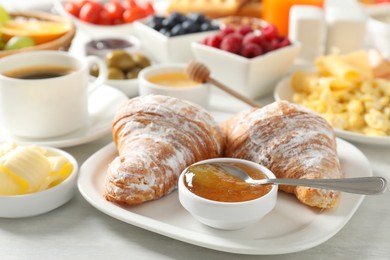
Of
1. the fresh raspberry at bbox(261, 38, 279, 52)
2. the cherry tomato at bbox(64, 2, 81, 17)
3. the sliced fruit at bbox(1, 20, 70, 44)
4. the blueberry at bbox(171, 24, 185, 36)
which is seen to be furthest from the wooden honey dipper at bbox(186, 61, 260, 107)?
the cherry tomato at bbox(64, 2, 81, 17)

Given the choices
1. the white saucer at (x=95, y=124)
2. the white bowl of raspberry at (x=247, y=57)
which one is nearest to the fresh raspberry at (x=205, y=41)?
the white bowl of raspberry at (x=247, y=57)

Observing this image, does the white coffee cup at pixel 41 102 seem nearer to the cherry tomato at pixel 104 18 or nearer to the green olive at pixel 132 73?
the green olive at pixel 132 73

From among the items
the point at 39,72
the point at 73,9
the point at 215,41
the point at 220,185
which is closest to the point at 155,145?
the point at 220,185

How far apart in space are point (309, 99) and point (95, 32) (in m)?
0.95

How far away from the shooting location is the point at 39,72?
1.41 metres

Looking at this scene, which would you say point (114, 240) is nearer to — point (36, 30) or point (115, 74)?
point (115, 74)

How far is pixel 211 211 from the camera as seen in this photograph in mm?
948

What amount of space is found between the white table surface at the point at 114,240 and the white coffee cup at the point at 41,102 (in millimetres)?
278

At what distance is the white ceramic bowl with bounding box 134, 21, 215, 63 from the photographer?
72.6 inches

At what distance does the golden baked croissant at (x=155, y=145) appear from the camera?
1.04m

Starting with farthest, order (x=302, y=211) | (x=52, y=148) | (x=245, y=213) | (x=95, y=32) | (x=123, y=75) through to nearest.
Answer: (x=95, y=32) → (x=123, y=75) → (x=52, y=148) → (x=302, y=211) → (x=245, y=213)

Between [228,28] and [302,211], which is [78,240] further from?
[228,28]

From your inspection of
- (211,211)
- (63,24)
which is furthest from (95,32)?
(211,211)

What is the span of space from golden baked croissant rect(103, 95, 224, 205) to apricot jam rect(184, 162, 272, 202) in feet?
0.23
